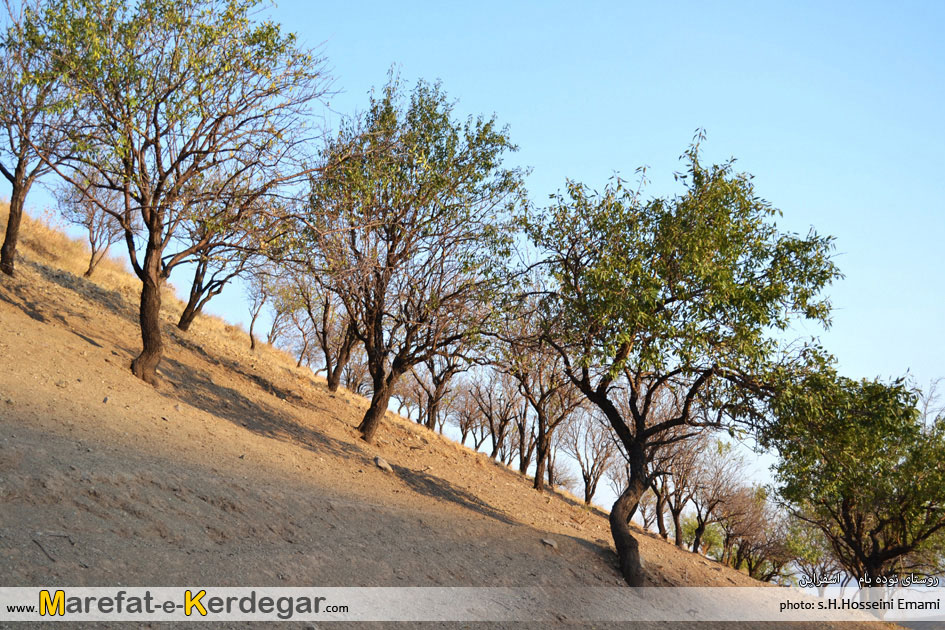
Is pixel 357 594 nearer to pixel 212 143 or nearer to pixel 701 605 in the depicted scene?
pixel 701 605

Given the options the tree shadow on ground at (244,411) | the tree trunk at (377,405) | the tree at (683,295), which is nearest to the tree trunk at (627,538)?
the tree at (683,295)

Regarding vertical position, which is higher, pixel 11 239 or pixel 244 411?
pixel 11 239

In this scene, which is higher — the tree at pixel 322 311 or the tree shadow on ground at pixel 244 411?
the tree at pixel 322 311

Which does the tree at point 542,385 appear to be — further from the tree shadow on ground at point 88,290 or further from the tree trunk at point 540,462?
the tree shadow on ground at point 88,290

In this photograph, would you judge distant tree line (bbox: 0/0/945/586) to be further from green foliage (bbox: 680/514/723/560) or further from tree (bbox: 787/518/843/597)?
green foliage (bbox: 680/514/723/560)

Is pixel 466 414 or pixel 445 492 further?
pixel 466 414

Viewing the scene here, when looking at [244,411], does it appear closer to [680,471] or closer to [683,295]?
[683,295]

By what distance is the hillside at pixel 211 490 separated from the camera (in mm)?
6863

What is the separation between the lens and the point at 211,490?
893 centimetres

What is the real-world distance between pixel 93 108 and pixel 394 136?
23.9 ft

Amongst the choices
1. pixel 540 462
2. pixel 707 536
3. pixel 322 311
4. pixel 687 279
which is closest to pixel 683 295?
pixel 687 279

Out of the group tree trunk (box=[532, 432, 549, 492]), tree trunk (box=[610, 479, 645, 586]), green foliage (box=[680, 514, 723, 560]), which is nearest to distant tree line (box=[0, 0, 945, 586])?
tree trunk (box=[610, 479, 645, 586])

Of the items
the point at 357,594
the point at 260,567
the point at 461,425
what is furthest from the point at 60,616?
the point at 461,425

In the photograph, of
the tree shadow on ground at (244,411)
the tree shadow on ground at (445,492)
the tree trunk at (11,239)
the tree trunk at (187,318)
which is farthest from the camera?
the tree trunk at (187,318)
